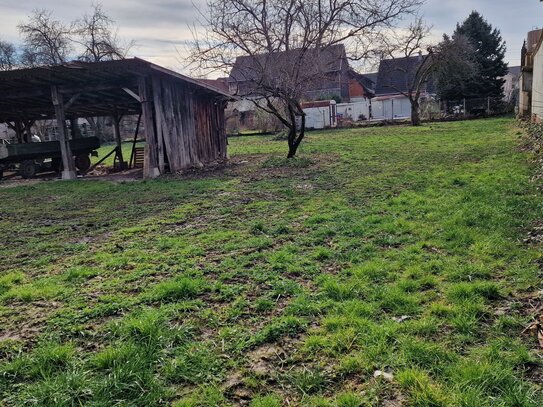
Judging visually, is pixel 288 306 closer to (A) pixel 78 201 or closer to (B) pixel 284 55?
(A) pixel 78 201

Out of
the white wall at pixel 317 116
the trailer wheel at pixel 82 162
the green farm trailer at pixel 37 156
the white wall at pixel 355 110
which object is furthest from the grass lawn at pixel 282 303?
the white wall at pixel 355 110

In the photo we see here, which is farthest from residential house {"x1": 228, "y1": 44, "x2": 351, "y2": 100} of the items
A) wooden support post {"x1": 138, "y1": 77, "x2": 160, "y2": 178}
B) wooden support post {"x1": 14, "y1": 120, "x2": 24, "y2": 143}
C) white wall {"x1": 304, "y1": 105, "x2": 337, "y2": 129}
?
white wall {"x1": 304, "y1": 105, "x2": 337, "y2": 129}

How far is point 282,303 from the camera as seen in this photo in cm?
360

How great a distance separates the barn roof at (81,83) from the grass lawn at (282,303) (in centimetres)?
520

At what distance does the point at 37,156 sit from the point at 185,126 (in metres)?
5.60

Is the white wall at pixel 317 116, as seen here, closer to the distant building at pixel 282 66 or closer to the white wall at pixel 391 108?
the white wall at pixel 391 108

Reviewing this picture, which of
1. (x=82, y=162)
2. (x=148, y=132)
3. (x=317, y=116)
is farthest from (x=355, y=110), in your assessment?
(x=148, y=132)

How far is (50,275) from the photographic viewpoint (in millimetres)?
4488

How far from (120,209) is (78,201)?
1.78 metres

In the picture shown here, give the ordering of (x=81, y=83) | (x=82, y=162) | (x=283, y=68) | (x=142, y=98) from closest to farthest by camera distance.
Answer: (x=142, y=98)
(x=81, y=83)
(x=283, y=68)
(x=82, y=162)

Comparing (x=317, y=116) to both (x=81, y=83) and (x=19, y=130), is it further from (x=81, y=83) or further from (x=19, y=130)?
(x=81, y=83)

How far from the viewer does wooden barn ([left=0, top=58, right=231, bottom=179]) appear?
11359 millimetres

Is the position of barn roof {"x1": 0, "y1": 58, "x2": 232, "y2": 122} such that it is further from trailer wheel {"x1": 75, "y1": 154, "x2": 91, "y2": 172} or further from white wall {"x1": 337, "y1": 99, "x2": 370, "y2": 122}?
white wall {"x1": 337, "y1": 99, "x2": 370, "y2": 122}

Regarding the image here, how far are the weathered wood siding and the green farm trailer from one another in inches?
194
